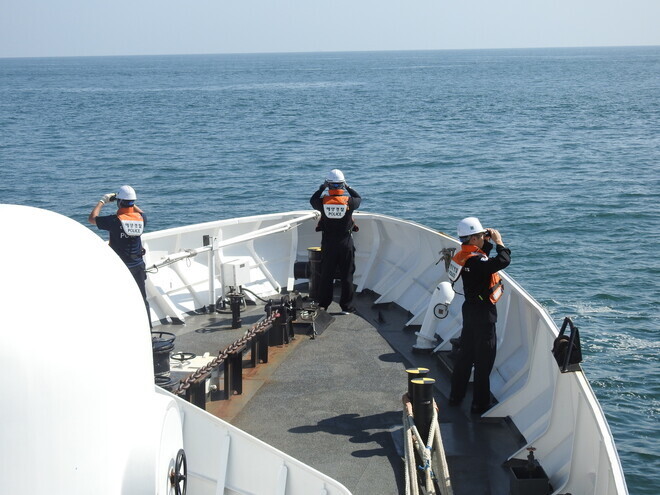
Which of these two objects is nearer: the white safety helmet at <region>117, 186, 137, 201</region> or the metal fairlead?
the metal fairlead

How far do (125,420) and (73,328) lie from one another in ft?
1.85

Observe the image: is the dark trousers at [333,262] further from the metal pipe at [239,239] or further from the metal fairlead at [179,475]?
the metal fairlead at [179,475]

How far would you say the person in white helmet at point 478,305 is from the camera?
24.6 feet

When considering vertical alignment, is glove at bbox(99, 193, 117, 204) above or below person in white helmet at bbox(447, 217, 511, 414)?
above

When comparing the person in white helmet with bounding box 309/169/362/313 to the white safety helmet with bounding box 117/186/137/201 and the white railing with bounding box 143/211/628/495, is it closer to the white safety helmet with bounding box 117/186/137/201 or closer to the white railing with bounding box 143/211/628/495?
the white railing with bounding box 143/211/628/495

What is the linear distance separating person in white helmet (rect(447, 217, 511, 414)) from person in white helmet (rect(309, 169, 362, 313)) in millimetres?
2684

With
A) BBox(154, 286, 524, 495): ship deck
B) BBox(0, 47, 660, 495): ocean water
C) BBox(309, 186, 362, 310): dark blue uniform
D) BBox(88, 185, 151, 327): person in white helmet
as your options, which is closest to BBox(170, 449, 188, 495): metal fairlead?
BBox(154, 286, 524, 495): ship deck

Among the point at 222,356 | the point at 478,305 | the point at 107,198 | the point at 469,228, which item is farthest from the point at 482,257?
the point at 107,198

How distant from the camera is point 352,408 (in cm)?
779

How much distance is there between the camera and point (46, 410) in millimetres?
3635

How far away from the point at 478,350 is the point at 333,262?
323 cm

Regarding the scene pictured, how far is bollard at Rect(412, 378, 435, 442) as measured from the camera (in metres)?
6.64

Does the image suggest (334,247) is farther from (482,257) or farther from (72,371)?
(72,371)

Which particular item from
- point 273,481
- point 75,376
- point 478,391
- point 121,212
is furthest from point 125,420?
point 121,212
